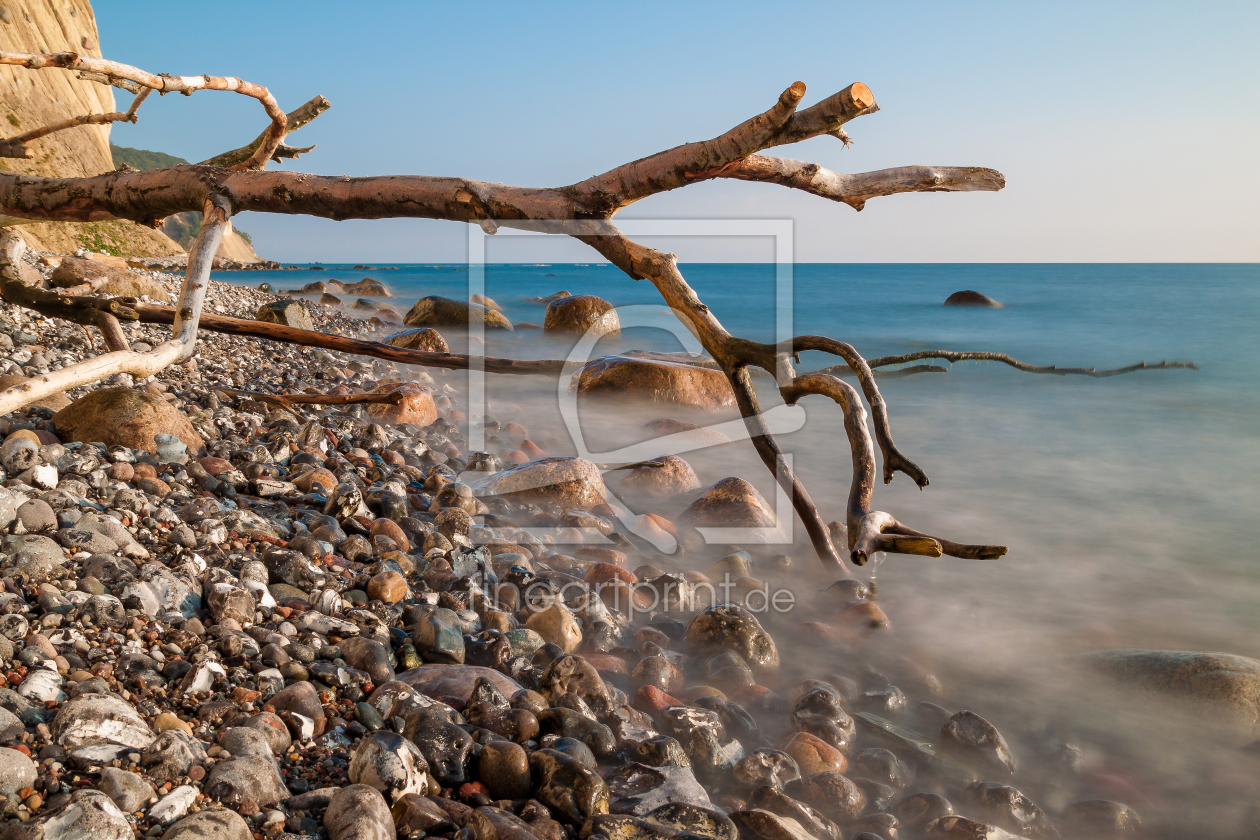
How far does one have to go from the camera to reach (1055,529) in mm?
5172

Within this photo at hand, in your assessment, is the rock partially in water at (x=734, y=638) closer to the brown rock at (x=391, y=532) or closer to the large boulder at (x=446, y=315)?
the brown rock at (x=391, y=532)

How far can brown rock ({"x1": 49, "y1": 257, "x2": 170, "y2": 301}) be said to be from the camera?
7438 mm

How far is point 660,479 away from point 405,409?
2.23 meters

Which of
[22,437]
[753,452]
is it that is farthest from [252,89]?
[753,452]

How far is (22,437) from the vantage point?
2.59m

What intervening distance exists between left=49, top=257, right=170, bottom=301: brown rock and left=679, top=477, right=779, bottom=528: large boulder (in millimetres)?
6469

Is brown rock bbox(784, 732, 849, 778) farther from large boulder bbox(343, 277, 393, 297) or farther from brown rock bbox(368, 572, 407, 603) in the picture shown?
large boulder bbox(343, 277, 393, 297)

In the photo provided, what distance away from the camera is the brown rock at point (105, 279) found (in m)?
7.44

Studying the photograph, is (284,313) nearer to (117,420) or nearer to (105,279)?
(105,279)

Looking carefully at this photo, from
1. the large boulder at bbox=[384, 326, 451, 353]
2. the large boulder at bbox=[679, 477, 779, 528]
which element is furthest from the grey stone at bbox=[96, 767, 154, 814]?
the large boulder at bbox=[384, 326, 451, 353]

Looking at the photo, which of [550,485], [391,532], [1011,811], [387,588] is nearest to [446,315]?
[550,485]

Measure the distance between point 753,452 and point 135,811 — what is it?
5482mm

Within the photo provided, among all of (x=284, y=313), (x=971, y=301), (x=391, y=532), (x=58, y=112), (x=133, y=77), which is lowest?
(x=391, y=532)

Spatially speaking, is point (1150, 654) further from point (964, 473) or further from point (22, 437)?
point (22, 437)
